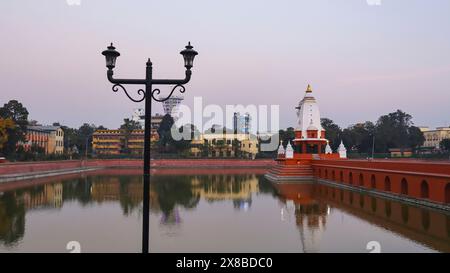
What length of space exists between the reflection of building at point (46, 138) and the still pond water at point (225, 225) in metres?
59.4

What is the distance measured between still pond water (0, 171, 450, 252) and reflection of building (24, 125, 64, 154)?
195 feet

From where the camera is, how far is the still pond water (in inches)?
504

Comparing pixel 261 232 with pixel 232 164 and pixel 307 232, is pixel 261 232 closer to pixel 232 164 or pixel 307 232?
pixel 307 232

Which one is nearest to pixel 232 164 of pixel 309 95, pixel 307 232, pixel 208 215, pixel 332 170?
pixel 309 95

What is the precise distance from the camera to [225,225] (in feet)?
54.1

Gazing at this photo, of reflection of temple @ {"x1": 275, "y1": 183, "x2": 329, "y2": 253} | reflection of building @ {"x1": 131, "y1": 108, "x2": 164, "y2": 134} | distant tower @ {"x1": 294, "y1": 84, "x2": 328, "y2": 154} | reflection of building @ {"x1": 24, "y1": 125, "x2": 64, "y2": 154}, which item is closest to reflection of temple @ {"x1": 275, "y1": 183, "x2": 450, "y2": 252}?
reflection of temple @ {"x1": 275, "y1": 183, "x2": 329, "y2": 253}

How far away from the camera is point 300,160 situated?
43.4 metres

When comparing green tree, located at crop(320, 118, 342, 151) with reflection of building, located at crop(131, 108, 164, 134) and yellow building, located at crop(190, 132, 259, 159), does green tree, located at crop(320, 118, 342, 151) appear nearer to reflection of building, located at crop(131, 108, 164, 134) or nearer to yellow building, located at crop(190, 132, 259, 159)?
yellow building, located at crop(190, 132, 259, 159)

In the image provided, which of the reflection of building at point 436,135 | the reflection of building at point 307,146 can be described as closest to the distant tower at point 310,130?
the reflection of building at point 307,146

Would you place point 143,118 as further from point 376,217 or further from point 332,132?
point 376,217

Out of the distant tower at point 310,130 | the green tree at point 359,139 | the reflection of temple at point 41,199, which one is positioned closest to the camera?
the reflection of temple at point 41,199

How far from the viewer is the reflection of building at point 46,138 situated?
7975cm

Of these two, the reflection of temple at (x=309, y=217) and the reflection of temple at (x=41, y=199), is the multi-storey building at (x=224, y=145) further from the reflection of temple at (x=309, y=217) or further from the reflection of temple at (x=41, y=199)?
the reflection of temple at (x=309, y=217)

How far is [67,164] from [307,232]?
5280 centimetres
